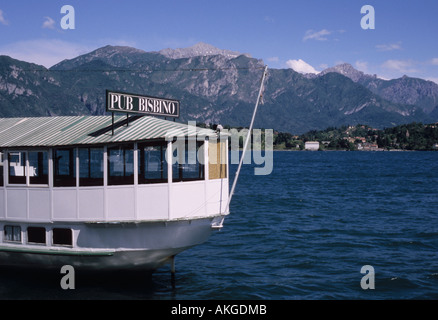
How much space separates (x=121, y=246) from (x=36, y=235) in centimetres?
386

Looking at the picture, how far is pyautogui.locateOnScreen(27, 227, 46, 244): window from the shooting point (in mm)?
19000

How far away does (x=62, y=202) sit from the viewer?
18.2 meters

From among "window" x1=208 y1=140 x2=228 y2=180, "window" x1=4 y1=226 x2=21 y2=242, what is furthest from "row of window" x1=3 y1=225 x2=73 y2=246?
"window" x1=208 y1=140 x2=228 y2=180

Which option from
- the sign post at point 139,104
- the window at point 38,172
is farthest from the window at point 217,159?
the window at point 38,172

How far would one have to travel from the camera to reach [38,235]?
752 inches

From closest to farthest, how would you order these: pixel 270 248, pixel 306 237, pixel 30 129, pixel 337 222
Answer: pixel 30 129 < pixel 270 248 < pixel 306 237 < pixel 337 222

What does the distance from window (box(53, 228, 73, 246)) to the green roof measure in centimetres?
351

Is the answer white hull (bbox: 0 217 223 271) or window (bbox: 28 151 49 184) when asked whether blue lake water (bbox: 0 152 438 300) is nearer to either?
white hull (bbox: 0 217 223 271)

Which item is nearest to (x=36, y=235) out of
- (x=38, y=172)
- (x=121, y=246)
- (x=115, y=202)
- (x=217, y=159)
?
(x=38, y=172)

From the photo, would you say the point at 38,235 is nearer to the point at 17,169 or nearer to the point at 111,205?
the point at 111,205

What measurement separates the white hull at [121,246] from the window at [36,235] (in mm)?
303
